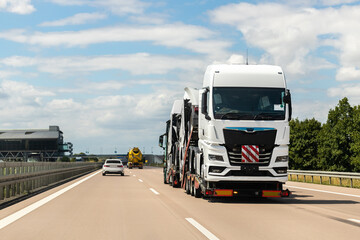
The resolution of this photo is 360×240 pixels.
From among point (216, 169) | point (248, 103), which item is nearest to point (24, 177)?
point (216, 169)

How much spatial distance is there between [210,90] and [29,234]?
7.58 m

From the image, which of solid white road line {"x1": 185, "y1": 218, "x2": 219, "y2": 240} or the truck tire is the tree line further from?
solid white road line {"x1": 185, "y1": 218, "x2": 219, "y2": 240}

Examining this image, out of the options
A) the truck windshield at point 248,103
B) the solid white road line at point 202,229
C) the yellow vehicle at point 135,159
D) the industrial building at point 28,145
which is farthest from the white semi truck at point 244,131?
the industrial building at point 28,145

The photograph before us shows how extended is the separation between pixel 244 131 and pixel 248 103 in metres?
0.87

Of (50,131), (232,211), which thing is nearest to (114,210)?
(232,211)

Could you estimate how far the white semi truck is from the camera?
46.8ft

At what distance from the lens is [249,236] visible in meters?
8.29

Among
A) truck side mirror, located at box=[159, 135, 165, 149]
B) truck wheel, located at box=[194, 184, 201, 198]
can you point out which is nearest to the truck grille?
truck wheel, located at box=[194, 184, 201, 198]


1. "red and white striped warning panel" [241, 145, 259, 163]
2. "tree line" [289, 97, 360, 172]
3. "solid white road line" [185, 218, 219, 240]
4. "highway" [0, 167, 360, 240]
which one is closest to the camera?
"solid white road line" [185, 218, 219, 240]

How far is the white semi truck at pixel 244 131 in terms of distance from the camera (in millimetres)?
14258

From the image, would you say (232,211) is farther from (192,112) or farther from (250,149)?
(192,112)

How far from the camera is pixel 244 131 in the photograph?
14.2 metres

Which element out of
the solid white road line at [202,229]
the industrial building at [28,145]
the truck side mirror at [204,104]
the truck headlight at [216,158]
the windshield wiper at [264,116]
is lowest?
the solid white road line at [202,229]

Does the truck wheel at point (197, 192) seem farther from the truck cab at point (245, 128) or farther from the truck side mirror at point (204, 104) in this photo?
the truck side mirror at point (204, 104)
